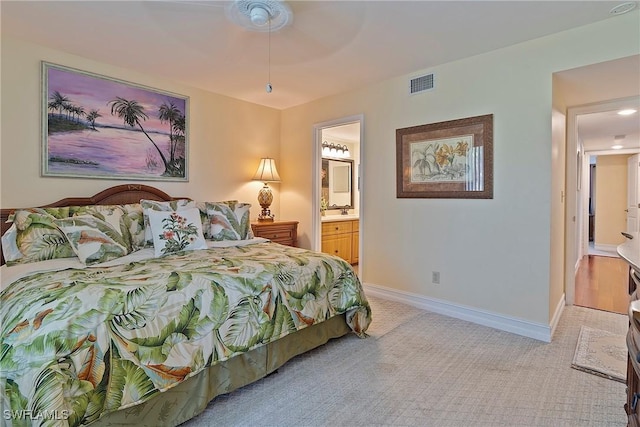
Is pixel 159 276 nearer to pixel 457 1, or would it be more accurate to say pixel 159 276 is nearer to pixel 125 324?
pixel 125 324

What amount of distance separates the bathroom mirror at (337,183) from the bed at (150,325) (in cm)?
309

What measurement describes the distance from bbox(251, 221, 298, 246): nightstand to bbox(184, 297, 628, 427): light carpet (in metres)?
1.81

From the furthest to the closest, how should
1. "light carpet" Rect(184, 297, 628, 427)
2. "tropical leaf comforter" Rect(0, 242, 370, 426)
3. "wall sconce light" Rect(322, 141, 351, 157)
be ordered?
"wall sconce light" Rect(322, 141, 351, 157)
"light carpet" Rect(184, 297, 628, 427)
"tropical leaf comforter" Rect(0, 242, 370, 426)

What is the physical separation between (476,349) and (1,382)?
272cm

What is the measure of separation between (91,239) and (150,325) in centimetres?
116

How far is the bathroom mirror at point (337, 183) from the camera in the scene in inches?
218

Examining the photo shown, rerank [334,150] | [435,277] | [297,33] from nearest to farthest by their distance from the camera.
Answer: [297,33]
[435,277]
[334,150]

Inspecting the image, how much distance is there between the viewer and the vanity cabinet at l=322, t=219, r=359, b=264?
15.8 ft

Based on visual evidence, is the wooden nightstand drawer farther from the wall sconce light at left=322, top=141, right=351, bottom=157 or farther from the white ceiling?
the white ceiling

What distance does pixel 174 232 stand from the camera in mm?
2643

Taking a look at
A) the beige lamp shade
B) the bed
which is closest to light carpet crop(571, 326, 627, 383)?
the bed

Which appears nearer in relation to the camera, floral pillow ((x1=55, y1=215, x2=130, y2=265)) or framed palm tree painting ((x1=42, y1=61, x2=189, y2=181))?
floral pillow ((x1=55, y1=215, x2=130, y2=265))

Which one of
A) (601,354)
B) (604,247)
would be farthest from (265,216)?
(604,247)

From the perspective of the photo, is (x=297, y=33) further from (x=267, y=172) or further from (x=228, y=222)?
(x=267, y=172)
